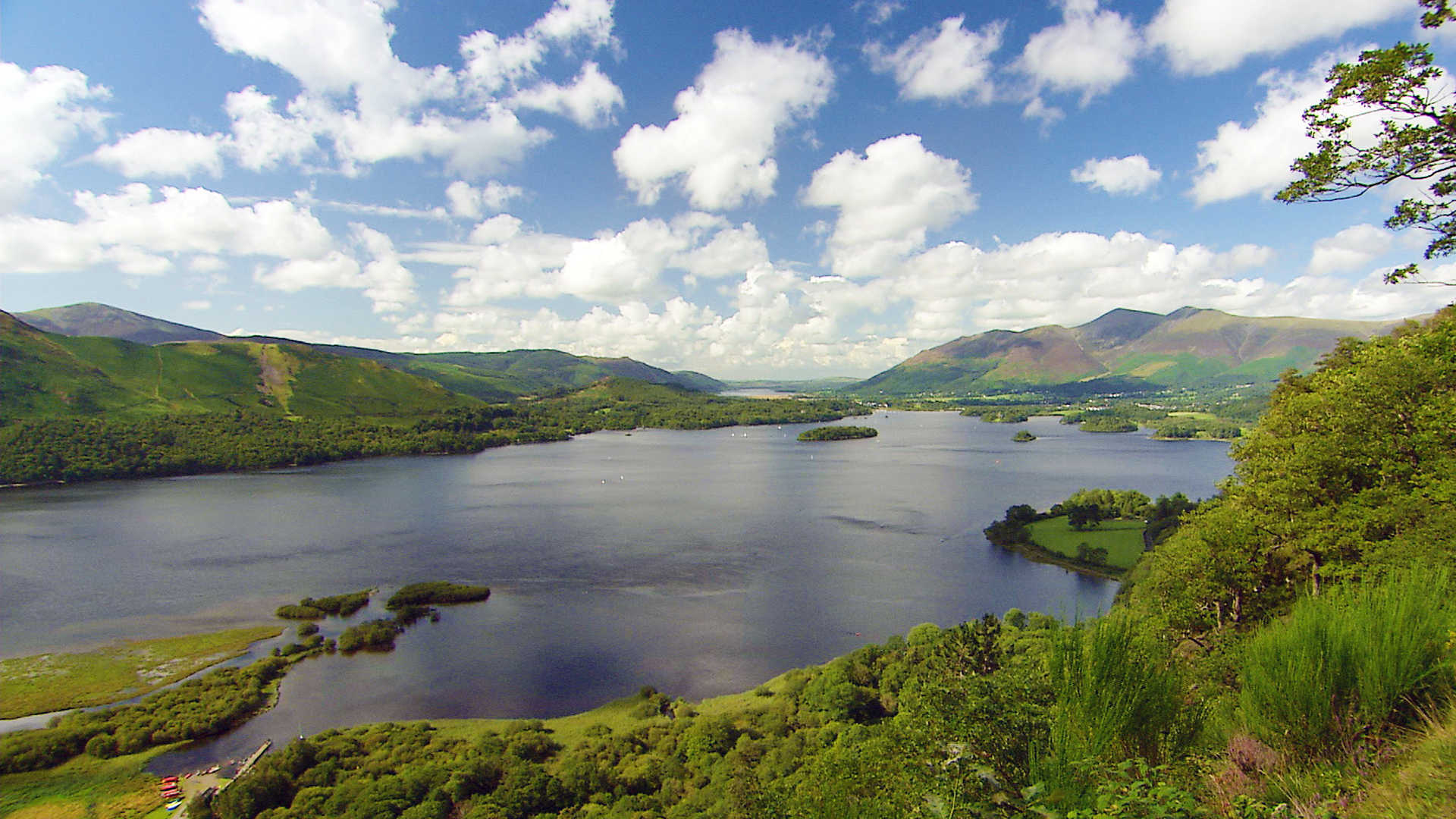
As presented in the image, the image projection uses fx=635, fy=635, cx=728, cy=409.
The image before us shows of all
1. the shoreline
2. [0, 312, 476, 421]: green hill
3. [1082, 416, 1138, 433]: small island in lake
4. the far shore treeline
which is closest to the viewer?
the shoreline

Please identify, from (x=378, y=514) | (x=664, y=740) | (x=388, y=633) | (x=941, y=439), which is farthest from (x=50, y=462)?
(x=941, y=439)

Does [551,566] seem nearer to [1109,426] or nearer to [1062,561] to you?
[1062,561]

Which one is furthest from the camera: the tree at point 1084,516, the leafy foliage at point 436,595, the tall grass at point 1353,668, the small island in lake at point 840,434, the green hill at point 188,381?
the small island in lake at point 840,434

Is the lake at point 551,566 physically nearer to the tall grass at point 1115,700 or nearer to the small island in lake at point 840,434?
the tall grass at point 1115,700

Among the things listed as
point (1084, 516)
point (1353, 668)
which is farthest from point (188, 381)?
point (1353, 668)

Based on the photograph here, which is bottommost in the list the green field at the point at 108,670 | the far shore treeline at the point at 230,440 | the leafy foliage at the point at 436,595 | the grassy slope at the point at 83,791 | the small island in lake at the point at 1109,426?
the grassy slope at the point at 83,791

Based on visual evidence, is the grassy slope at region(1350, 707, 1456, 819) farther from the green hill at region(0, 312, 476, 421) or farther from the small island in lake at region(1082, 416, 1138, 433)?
the small island in lake at region(1082, 416, 1138, 433)

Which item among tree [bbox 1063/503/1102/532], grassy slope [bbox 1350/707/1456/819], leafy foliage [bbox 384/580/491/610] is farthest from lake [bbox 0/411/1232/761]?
grassy slope [bbox 1350/707/1456/819]

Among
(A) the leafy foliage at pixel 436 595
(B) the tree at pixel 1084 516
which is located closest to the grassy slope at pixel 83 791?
(A) the leafy foliage at pixel 436 595
